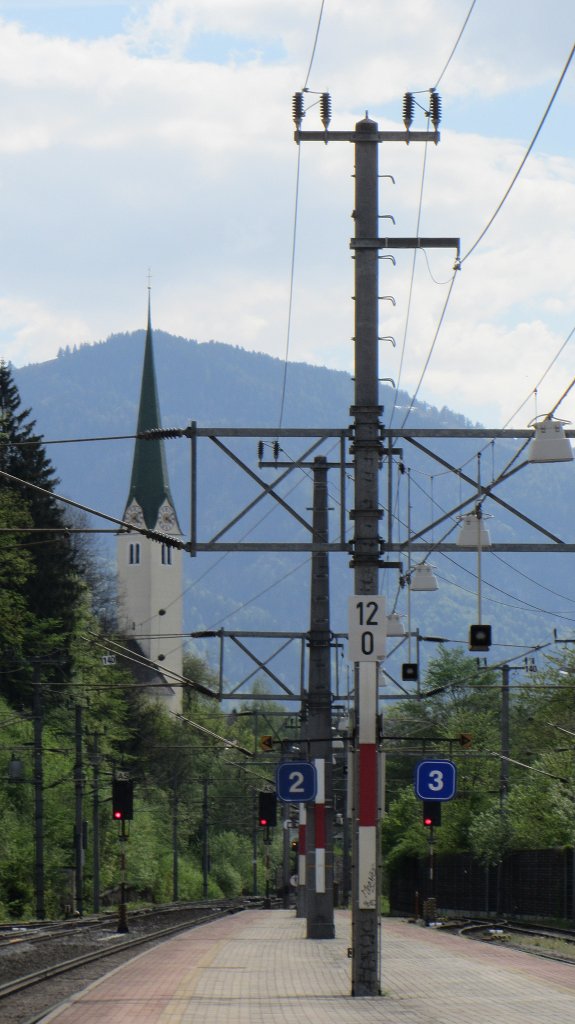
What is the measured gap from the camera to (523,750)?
253 ft

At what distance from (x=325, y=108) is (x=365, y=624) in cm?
738

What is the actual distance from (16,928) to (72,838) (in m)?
23.7

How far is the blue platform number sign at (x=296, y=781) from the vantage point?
33.7 meters

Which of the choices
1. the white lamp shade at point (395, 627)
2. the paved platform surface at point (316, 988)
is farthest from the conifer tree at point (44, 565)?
the paved platform surface at point (316, 988)

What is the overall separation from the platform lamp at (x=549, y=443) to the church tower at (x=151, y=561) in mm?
118145

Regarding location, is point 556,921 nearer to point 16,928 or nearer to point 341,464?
point 16,928

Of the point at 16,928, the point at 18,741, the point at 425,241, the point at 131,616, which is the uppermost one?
the point at 131,616

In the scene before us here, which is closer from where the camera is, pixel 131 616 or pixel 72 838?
pixel 72 838

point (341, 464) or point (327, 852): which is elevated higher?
point (341, 464)

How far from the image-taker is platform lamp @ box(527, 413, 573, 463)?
21188mm

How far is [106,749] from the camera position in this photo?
79062 millimetres

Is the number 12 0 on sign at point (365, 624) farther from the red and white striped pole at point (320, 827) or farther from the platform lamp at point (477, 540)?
the red and white striped pole at point (320, 827)

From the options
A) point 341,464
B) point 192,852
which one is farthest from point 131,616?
point 341,464

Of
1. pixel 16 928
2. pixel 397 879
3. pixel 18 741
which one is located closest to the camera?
pixel 16 928
